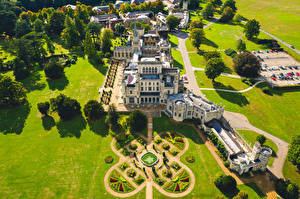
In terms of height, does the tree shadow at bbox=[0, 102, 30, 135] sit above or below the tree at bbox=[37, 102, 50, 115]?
below

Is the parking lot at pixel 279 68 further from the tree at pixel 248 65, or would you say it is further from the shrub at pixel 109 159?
the shrub at pixel 109 159

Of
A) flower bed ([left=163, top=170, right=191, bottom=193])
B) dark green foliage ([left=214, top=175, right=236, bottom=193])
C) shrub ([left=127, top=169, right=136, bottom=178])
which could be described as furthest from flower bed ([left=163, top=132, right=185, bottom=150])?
shrub ([left=127, top=169, right=136, bottom=178])

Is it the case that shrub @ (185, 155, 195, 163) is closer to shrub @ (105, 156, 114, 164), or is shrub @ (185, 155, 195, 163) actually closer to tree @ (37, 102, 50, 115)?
shrub @ (105, 156, 114, 164)

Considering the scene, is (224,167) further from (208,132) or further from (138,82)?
(138,82)

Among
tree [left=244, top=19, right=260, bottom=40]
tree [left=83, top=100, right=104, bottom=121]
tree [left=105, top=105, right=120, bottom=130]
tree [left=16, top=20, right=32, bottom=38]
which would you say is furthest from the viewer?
tree [left=244, top=19, right=260, bottom=40]

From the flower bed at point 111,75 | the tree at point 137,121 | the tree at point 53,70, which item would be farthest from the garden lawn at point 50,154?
the tree at point 53,70

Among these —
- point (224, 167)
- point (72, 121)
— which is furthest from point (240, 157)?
point (72, 121)
